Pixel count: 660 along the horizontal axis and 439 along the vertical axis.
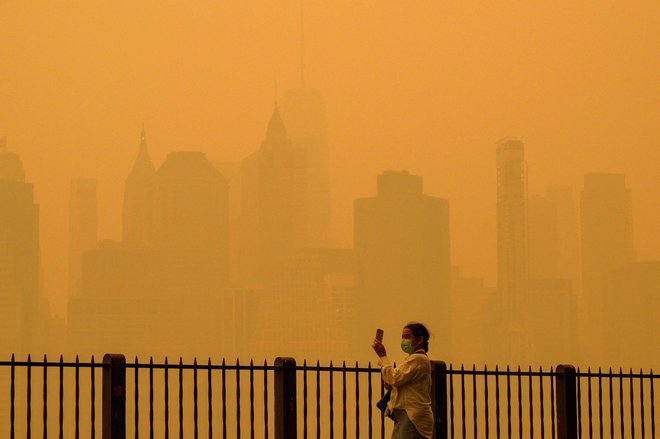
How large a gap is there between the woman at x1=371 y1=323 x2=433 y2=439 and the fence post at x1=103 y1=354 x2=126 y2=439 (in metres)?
3.25

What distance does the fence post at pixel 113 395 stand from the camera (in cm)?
1202

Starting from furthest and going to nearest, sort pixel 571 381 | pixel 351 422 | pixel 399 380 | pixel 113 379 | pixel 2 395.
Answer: pixel 2 395
pixel 351 422
pixel 571 381
pixel 113 379
pixel 399 380

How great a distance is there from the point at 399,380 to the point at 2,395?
195126mm

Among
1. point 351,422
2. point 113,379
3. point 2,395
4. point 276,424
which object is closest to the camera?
point 113,379

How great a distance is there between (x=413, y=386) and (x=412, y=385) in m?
0.01

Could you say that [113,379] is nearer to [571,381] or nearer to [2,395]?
[571,381]

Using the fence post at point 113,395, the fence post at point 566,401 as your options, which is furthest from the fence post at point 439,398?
the fence post at point 113,395

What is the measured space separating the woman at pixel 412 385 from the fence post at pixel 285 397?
2.43 meters

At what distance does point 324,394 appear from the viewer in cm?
19175

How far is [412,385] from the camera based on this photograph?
33.4 feet

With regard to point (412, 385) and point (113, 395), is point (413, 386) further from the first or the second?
point (113, 395)

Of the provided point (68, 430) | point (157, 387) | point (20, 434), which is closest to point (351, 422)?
point (157, 387)

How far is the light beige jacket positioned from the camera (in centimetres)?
1006

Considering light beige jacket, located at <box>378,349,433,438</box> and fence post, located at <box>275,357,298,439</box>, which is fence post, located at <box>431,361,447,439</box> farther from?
light beige jacket, located at <box>378,349,433,438</box>
